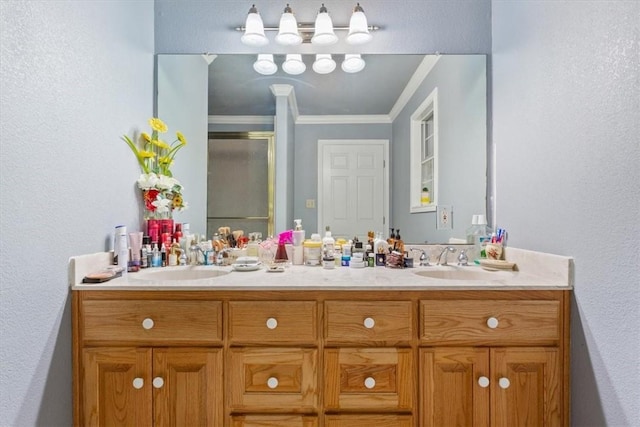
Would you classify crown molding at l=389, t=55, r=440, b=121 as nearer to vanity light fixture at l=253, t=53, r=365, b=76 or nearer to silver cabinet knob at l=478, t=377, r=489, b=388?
vanity light fixture at l=253, t=53, r=365, b=76

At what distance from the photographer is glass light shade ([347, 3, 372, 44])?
1.75 m

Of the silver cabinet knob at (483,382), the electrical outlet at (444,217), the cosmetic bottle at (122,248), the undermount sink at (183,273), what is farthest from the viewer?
the electrical outlet at (444,217)

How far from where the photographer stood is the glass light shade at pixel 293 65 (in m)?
1.85

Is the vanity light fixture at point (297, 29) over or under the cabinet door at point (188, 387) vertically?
over

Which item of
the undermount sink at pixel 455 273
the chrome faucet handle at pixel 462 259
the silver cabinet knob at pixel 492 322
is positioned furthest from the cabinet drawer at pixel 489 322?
the chrome faucet handle at pixel 462 259

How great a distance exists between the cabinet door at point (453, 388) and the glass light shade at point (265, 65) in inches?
62.7

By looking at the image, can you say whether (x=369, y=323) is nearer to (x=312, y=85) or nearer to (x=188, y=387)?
(x=188, y=387)

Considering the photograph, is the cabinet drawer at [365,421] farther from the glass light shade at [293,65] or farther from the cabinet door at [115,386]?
the glass light shade at [293,65]

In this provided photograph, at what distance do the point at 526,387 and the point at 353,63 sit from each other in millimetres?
1699

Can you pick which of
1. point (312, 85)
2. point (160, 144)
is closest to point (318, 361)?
point (160, 144)

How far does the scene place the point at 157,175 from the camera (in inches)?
67.3

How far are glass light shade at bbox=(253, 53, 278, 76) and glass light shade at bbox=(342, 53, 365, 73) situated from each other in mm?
391

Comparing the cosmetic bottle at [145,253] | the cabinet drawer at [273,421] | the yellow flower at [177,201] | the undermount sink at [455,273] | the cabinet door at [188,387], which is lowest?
the cabinet drawer at [273,421]

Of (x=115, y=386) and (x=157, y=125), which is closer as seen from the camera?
(x=115, y=386)
